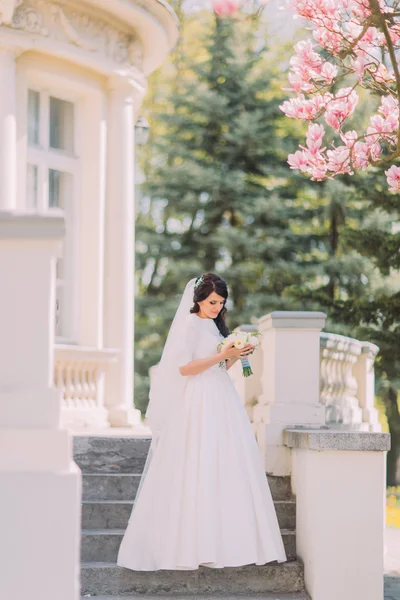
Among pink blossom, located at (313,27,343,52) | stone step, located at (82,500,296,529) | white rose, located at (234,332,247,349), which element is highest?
pink blossom, located at (313,27,343,52)

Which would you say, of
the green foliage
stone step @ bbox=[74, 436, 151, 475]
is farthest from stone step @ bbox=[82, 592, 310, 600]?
the green foliage

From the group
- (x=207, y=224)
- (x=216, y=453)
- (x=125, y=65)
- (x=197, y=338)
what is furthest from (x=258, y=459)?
(x=207, y=224)

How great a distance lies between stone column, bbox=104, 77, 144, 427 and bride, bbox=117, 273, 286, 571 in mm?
4123

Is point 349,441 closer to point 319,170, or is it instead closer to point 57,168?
point 319,170

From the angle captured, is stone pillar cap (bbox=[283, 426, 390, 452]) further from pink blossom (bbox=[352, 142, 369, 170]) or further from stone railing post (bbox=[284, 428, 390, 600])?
pink blossom (bbox=[352, 142, 369, 170])

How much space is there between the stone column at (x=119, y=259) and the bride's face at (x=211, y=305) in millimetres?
4196

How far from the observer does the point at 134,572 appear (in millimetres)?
6547

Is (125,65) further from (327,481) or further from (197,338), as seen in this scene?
(327,481)

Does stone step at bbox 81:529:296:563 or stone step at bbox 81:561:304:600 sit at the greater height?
stone step at bbox 81:529:296:563

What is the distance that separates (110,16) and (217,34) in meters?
10.8

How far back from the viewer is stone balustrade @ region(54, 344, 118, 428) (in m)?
10.2

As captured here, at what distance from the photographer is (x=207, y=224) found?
21.2m

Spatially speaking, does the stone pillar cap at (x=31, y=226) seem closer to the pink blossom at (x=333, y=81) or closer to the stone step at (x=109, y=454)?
the pink blossom at (x=333, y=81)

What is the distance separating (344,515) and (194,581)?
1.04 meters
